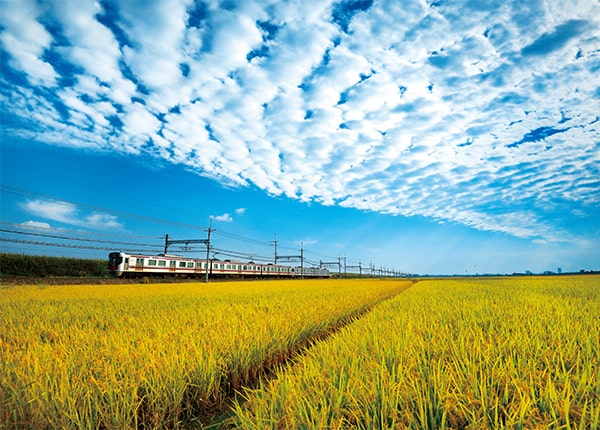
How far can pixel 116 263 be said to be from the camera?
29.3 m

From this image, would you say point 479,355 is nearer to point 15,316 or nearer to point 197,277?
point 15,316

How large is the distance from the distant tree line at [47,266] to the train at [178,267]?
6.57m

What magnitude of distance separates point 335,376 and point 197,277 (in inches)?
1481

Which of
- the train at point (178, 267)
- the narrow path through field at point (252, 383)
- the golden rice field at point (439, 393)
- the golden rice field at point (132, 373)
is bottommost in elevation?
the narrow path through field at point (252, 383)

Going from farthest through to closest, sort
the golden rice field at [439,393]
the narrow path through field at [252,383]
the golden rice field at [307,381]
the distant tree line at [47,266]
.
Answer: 1. the distant tree line at [47,266]
2. the narrow path through field at [252,383]
3. the golden rice field at [307,381]
4. the golden rice field at [439,393]

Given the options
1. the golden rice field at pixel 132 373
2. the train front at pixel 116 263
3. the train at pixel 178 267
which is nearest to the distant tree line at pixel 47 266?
Result: the train front at pixel 116 263

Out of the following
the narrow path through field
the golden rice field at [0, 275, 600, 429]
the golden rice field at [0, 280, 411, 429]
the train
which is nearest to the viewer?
the golden rice field at [0, 275, 600, 429]

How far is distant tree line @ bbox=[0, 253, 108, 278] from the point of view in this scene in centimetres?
2862

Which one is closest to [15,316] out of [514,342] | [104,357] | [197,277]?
[104,357]

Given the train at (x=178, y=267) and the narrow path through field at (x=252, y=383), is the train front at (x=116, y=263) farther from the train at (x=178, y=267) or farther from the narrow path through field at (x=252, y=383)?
the narrow path through field at (x=252, y=383)

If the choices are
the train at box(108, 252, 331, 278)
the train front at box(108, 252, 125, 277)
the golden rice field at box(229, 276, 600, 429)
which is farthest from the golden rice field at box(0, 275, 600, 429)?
the train front at box(108, 252, 125, 277)

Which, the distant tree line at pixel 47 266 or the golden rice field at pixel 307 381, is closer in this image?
the golden rice field at pixel 307 381

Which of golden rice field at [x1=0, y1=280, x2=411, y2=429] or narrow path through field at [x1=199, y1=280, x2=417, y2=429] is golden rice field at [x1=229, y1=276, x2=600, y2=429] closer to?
narrow path through field at [x1=199, y1=280, x2=417, y2=429]

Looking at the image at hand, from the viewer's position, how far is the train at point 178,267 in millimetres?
29250
